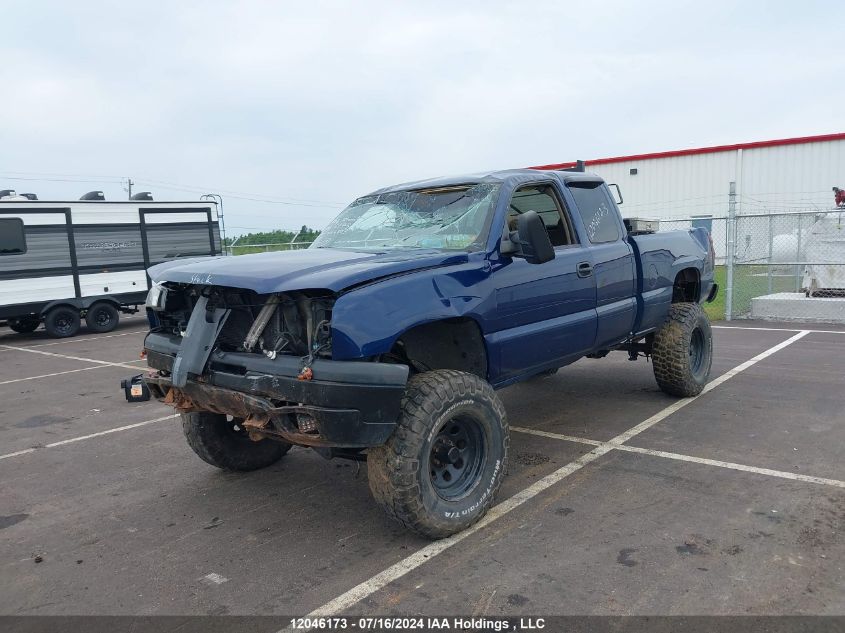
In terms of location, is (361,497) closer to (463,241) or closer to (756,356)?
(463,241)

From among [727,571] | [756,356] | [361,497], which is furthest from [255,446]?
[756,356]

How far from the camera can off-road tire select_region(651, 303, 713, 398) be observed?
649cm

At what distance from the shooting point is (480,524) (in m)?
4.04

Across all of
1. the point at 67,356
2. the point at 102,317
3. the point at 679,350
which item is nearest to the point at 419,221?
the point at 679,350

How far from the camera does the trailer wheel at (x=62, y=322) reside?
14.6m

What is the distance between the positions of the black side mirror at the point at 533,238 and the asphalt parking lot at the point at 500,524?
1564 mm

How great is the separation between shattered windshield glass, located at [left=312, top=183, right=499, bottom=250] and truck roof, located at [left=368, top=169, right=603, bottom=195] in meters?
0.06

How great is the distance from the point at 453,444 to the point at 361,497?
892 mm

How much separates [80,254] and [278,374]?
13.5 m

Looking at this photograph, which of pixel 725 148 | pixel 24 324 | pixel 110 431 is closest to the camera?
pixel 110 431

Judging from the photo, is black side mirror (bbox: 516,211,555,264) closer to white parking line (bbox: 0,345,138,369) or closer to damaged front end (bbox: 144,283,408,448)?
damaged front end (bbox: 144,283,408,448)

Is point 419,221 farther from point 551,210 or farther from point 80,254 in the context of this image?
point 80,254

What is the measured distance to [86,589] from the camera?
3498mm

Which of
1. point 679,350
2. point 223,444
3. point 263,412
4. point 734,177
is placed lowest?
point 223,444
